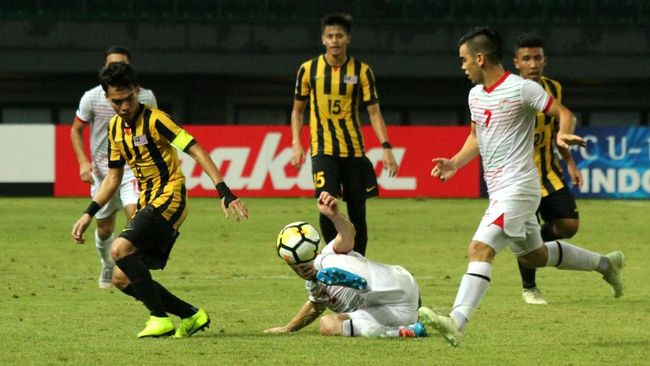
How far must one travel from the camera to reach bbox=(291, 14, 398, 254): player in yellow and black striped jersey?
11.9 metres

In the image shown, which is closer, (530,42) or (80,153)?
(530,42)

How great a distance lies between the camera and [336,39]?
39.2 feet

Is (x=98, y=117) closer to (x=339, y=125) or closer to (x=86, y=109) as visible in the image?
(x=86, y=109)

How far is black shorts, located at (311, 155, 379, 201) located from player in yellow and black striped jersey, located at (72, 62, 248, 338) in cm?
280

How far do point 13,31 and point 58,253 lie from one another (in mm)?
15731

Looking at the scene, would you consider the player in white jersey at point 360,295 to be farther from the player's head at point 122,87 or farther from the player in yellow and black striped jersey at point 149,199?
the player's head at point 122,87

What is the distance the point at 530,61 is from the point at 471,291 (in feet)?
11.0

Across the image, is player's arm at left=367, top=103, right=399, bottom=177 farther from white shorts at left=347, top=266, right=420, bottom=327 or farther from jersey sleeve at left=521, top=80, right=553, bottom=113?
jersey sleeve at left=521, top=80, right=553, bottom=113

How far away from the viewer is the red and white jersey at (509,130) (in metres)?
8.47

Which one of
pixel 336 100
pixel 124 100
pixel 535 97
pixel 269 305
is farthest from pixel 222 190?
pixel 336 100

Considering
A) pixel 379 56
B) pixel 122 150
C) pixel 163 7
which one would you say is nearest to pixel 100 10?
pixel 163 7

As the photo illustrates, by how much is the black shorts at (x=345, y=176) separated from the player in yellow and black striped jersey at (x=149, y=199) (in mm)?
2799

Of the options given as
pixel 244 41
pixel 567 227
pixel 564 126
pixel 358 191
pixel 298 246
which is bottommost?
pixel 244 41

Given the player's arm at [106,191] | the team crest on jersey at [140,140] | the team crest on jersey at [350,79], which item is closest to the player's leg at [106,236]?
the team crest on jersey at [350,79]
